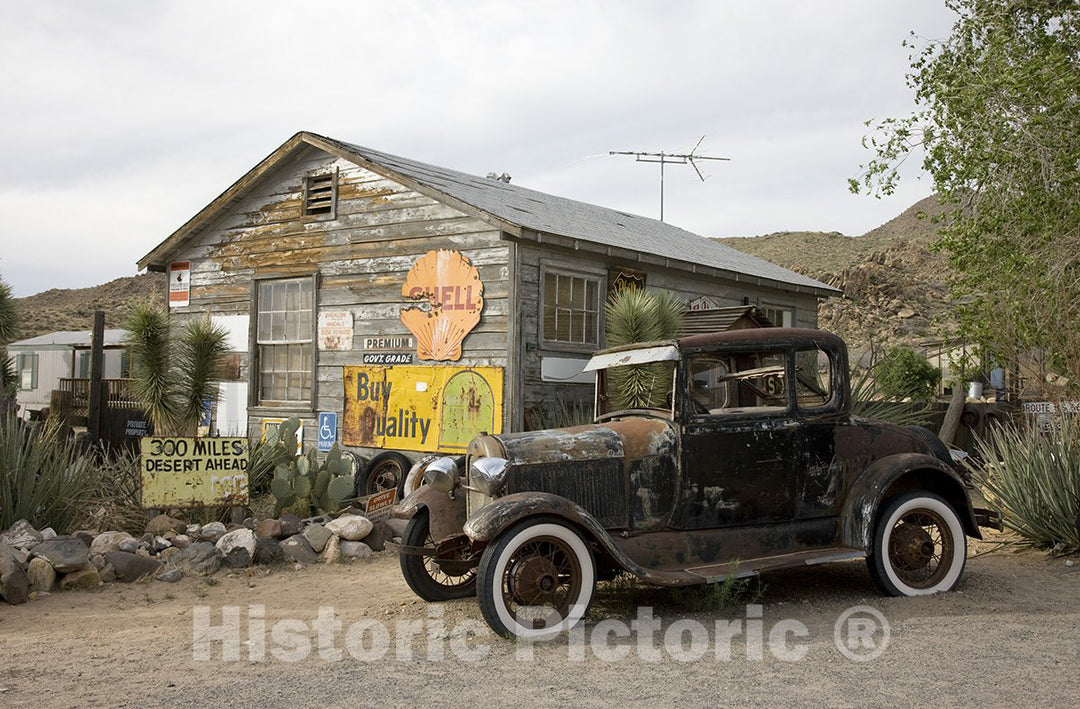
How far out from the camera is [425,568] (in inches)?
257

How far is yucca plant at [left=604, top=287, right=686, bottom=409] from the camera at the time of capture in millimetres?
9766

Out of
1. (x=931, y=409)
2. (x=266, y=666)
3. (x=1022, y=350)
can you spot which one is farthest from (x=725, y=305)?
(x=266, y=666)

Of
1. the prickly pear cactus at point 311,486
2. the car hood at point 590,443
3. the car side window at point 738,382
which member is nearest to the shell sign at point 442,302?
the prickly pear cactus at point 311,486

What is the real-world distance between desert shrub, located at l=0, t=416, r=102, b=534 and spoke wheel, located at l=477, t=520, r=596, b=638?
15.7ft

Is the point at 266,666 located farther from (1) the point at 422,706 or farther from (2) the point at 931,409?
(2) the point at 931,409

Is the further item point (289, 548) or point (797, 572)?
point (289, 548)

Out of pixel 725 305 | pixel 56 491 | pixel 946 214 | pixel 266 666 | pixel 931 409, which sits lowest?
pixel 266 666

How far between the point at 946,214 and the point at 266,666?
34.8ft

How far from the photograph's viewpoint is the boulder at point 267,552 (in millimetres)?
8164

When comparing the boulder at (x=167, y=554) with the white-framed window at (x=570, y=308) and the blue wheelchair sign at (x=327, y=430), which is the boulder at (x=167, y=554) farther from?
the white-framed window at (x=570, y=308)

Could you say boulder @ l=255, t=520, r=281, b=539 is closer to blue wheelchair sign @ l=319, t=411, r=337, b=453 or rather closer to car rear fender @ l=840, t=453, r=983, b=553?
blue wheelchair sign @ l=319, t=411, r=337, b=453

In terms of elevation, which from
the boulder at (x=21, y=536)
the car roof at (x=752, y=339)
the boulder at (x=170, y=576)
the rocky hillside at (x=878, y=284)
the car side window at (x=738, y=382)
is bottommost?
the boulder at (x=170, y=576)

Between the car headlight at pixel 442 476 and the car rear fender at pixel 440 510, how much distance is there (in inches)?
2.6

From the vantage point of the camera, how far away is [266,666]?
501cm
